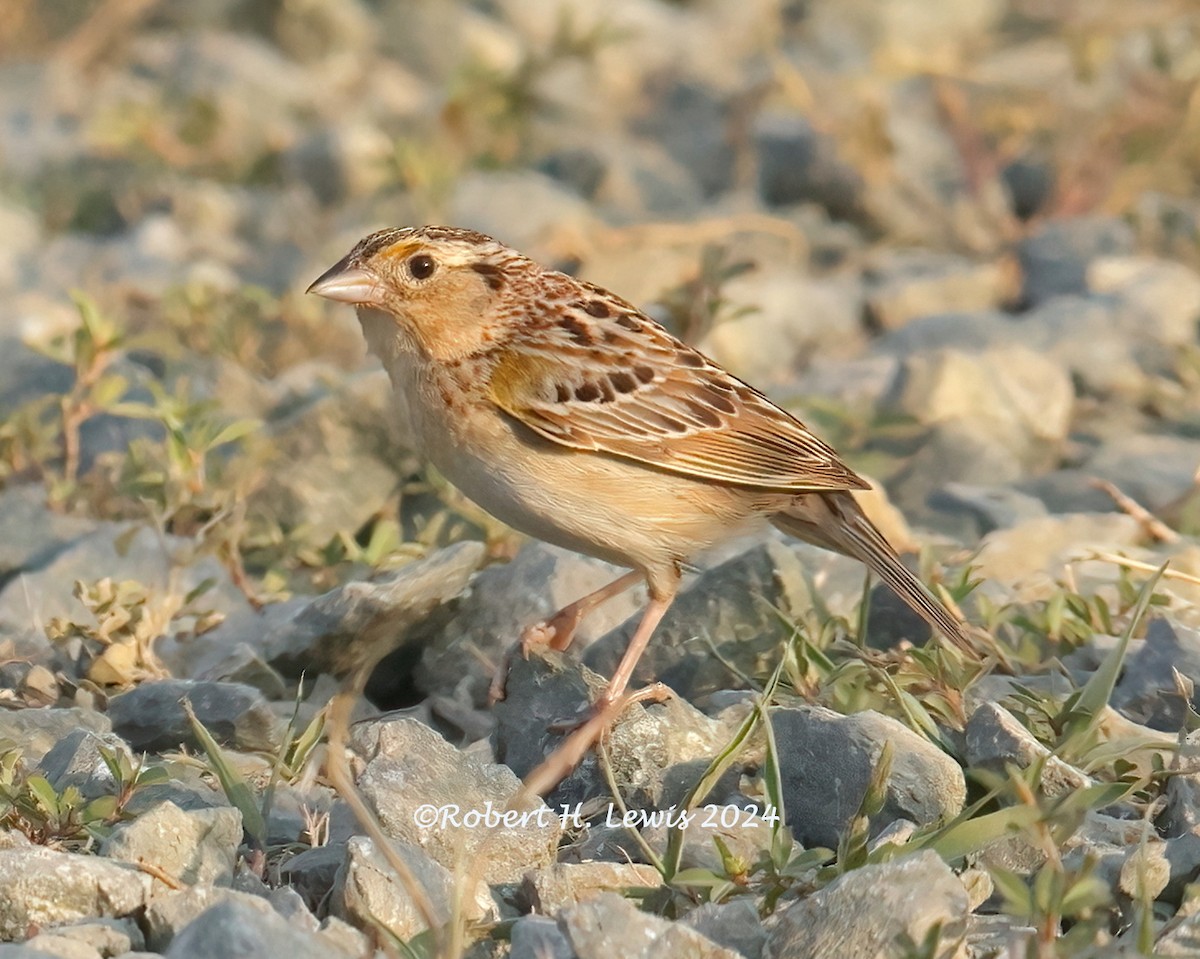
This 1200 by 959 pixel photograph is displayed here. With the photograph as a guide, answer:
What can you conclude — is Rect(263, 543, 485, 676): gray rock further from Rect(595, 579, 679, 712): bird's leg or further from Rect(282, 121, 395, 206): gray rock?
Rect(282, 121, 395, 206): gray rock

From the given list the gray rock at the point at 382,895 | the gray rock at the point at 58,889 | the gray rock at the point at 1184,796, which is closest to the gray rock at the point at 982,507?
the gray rock at the point at 1184,796

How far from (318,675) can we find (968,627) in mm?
1511

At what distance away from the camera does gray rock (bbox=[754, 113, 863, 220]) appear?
8852 mm

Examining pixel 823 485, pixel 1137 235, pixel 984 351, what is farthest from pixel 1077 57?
pixel 823 485

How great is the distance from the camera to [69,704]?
4223mm

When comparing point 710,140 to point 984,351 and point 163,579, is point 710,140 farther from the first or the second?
point 163,579

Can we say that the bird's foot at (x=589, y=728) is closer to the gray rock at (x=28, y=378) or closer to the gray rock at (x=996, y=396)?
→ the gray rock at (x=996, y=396)

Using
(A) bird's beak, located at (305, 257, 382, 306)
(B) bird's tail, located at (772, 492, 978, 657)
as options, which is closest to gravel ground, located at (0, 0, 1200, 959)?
(B) bird's tail, located at (772, 492, 978, 657)

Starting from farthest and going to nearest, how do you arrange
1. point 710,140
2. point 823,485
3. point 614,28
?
point 614,28
point 710,140
point 823,485

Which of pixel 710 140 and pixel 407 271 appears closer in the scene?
pixel 407 271

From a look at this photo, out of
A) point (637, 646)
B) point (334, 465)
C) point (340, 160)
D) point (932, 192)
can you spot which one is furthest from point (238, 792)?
point (932, 192)

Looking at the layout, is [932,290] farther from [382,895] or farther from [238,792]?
[382,895]

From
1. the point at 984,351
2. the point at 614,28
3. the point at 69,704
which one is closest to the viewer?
the point at 69,704

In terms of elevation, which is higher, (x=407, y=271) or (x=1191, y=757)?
(x=407, y=271)
